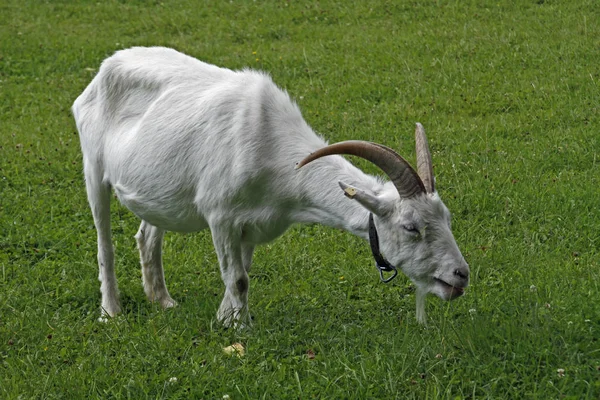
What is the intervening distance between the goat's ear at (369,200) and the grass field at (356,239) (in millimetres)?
727

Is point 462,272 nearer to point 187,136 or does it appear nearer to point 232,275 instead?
point 232,275

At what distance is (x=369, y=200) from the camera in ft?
16.1

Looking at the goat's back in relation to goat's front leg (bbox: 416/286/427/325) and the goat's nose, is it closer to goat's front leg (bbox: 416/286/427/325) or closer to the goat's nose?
goat's front leg (bbox: 416/286/427/325)

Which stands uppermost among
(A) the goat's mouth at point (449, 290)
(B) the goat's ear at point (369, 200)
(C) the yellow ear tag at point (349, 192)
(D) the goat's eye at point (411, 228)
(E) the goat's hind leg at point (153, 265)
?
(C) the yellow ear tag at point (349, 192)

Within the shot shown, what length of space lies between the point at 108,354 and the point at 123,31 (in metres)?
9.38

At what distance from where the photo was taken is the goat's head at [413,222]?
481 centimetres

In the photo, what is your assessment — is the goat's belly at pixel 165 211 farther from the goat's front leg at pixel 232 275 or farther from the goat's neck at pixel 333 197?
the goat's neck at pixel 333 197

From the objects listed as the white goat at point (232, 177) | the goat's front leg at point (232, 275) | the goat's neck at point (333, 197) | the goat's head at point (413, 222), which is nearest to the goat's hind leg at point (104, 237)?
the white goat at point (232, 177)

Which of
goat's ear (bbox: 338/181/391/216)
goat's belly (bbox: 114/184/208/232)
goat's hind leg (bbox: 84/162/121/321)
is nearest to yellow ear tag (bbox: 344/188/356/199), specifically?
goat's ear (bbox: 338/181/391/216)

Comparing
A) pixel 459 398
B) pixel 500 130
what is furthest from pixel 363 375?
pixel 500 130

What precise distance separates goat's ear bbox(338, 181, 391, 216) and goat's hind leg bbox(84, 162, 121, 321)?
2.20 metres

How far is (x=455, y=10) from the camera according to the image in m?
13.0

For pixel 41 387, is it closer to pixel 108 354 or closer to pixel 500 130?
pixel 108 354

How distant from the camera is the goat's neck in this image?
522 centimetres
